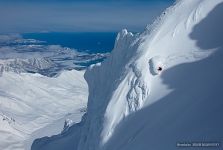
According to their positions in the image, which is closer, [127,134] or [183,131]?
[183,131]

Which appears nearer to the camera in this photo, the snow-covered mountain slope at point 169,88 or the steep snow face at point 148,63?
the snow-covered mountain slope at point 169,88

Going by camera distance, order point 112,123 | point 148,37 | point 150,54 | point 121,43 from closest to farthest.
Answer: point 112,123, point 150,54, point 148,37, point 121,43

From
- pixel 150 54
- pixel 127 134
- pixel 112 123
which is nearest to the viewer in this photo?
pixel 127 134

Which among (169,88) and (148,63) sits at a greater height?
(148,63)

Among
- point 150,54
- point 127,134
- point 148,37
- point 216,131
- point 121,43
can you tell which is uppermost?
point 121,43

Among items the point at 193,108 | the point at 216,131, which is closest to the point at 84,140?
the point at 193,108

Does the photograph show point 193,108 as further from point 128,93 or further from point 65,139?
point 65,139

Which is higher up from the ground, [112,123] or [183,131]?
[112,123]

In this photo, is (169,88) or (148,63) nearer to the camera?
(169,88)
